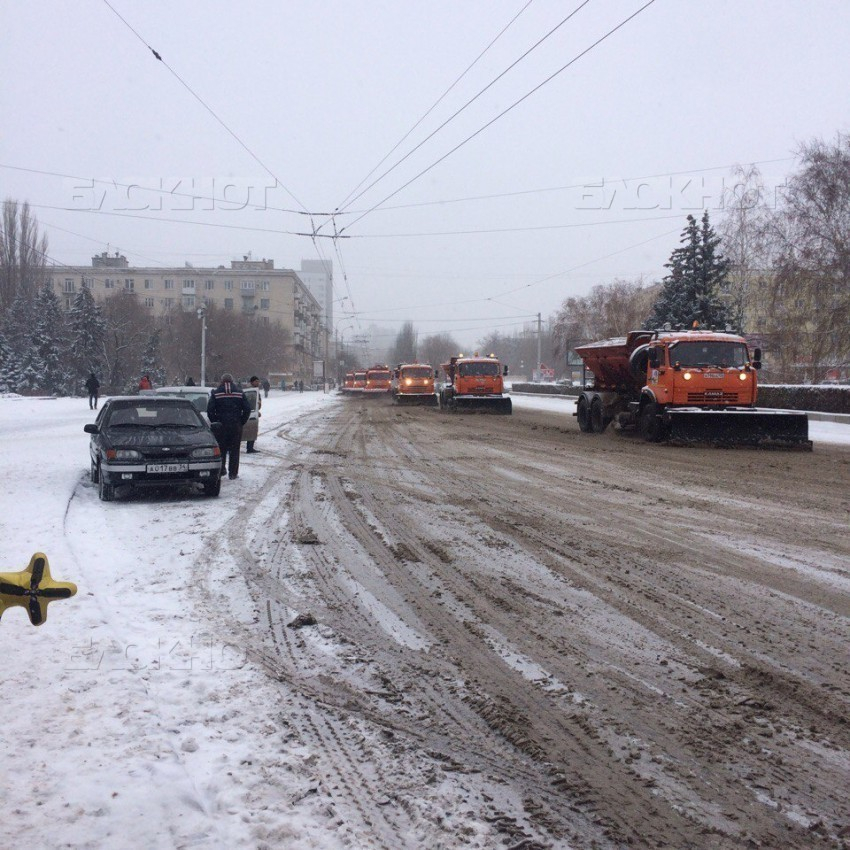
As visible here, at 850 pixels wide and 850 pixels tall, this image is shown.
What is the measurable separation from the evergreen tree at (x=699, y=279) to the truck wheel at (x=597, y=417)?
24.7 m

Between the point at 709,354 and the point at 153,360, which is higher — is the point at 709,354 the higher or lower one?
the lower one

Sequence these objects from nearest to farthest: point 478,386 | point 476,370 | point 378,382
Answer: point 478,386 < point 476,370 < point 378,382

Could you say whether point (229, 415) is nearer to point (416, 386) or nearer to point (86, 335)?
point (416, 386)

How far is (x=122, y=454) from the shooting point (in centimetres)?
976

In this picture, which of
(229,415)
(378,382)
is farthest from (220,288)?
(229,415)

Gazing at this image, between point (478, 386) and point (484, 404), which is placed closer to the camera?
point (484, 404)

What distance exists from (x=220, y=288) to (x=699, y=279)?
260 ft

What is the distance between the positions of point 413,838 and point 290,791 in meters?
0.57

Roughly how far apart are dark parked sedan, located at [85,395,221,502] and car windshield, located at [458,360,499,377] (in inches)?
938

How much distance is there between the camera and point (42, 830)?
8.82ft

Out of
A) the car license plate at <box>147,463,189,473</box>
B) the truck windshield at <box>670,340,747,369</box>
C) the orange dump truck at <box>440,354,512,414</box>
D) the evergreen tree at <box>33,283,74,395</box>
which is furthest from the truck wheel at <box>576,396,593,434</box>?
the evergreen tree at <box>33,283,74,395</box>

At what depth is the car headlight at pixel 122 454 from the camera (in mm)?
9711

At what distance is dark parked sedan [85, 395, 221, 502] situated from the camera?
32.0 ft

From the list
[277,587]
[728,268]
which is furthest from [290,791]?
[728,268]
